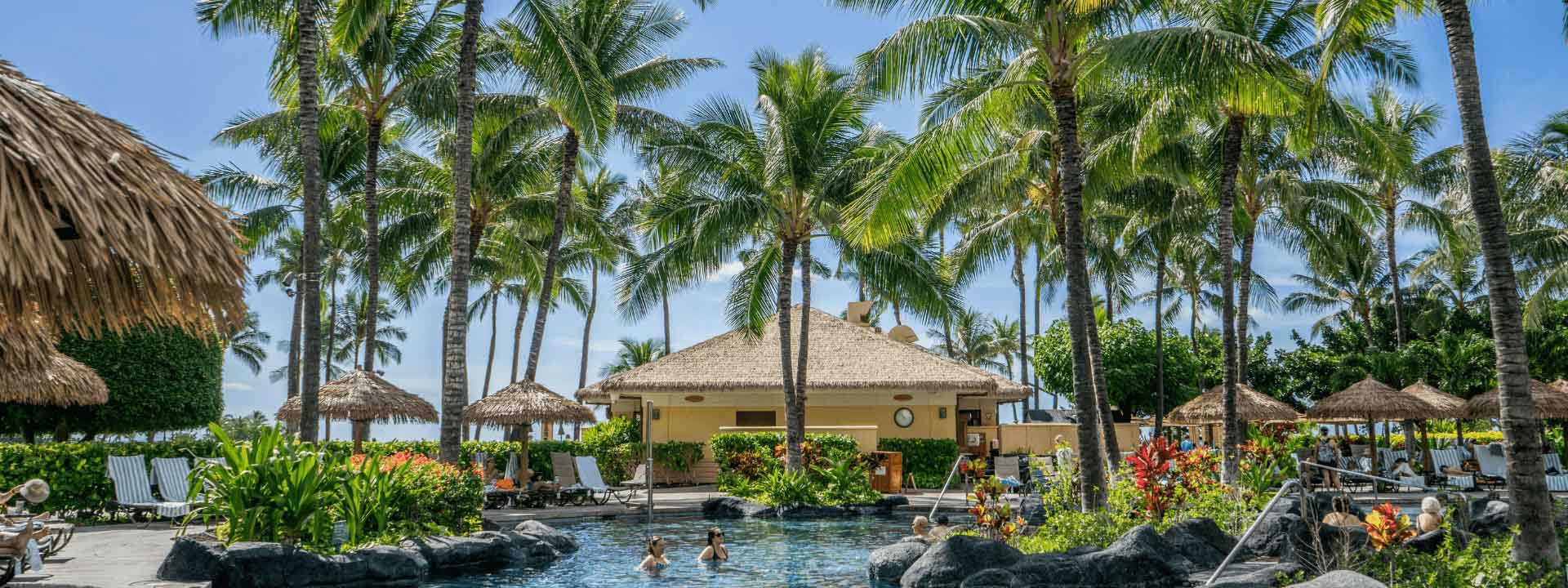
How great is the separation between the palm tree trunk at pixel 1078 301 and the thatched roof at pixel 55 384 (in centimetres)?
1128

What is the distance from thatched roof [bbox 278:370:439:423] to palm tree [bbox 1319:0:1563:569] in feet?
54.3

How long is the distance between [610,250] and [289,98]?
29.0 ft

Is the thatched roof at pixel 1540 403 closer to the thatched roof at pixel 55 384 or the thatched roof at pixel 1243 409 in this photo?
the thatched roof at pixel 1243 409

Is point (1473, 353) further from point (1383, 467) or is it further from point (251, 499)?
point (251, 499)

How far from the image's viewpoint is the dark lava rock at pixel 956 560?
35.0 feet

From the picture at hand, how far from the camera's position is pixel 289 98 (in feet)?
63.2

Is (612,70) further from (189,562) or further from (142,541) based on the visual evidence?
(189,562)

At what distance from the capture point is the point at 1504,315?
28.7 feet

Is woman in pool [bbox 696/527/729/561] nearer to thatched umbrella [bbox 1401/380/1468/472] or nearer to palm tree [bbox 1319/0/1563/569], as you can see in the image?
→ palm tree [bbox 1319/0/1563/569]

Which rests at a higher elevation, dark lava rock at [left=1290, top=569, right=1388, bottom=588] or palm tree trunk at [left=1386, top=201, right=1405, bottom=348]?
palm tree trunk at [left=1386, top=201, right=1405, bottom=348]

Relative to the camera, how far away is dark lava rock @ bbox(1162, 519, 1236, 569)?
11.3m

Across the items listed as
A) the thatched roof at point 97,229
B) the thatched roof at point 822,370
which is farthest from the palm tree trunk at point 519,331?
the thatched roof at point 97,229

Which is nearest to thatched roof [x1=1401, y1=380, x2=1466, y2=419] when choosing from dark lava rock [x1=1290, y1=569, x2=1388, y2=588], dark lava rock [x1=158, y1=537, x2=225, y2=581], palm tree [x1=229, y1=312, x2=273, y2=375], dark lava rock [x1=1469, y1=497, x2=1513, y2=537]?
dark lava rock [x1=1469, y1=497, x2=1513, y2=537]

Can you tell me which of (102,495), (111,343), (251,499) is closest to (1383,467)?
(251,499)
